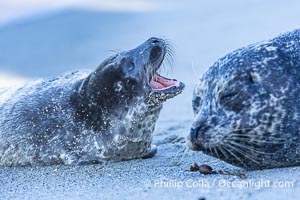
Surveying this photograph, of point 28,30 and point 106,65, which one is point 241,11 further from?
point 106,65

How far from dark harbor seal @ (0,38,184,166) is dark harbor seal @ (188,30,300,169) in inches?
36.6

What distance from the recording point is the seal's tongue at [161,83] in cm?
570

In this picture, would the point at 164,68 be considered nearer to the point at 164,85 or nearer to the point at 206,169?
the point at 164,85

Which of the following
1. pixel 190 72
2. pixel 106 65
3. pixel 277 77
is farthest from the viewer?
pixel 190 72

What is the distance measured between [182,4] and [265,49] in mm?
9851

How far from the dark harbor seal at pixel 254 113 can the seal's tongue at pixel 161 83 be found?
0.95 m

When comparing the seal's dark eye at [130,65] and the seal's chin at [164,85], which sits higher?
the seal's dark eye at [130,65]

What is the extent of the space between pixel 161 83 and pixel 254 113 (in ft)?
4.50

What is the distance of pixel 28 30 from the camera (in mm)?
13852

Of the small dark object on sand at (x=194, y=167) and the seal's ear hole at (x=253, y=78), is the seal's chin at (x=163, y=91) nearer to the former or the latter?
the small dark object on sand at (x=194, y=167)

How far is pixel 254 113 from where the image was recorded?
4.52m

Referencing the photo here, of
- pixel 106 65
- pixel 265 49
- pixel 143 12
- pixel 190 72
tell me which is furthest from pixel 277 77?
pixel 143 12

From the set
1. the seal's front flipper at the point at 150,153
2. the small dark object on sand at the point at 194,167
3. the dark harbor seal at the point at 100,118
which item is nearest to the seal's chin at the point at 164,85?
the dark harbor seal at the point at 100,118

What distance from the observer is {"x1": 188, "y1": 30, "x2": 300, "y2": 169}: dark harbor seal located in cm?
451
